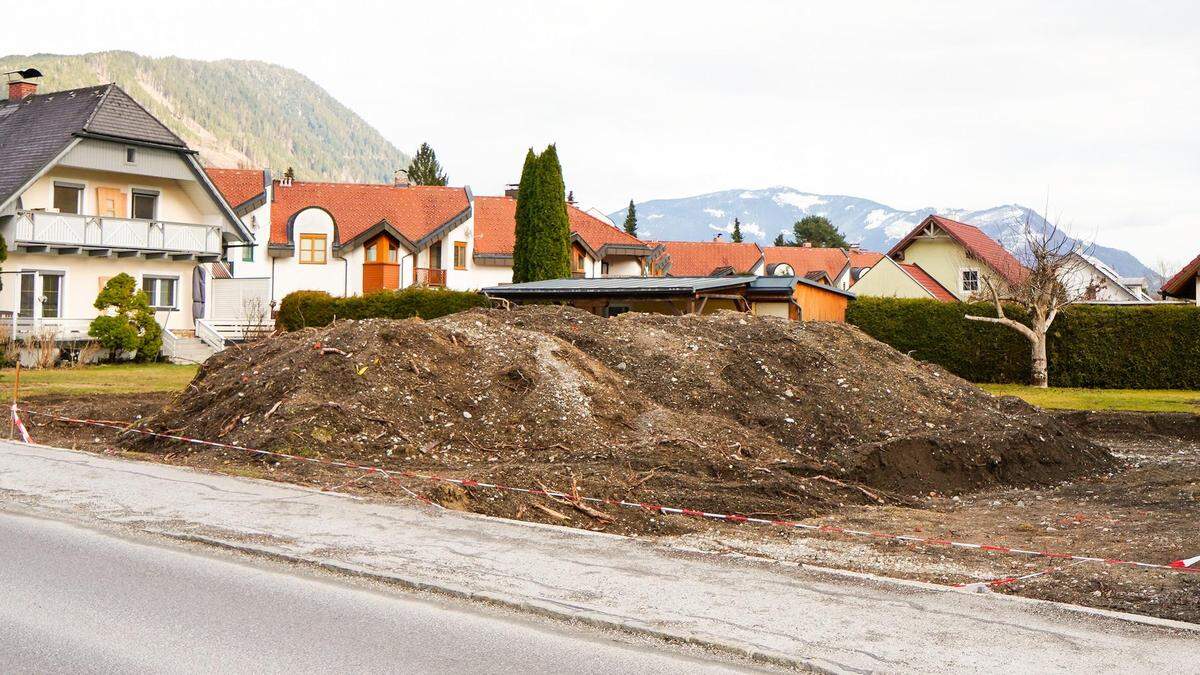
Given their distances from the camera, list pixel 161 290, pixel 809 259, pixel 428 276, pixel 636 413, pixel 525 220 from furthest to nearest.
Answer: pixel 809 259, pixel 428 276, pixel 525 220, pixel 161 290, pixel 636 413

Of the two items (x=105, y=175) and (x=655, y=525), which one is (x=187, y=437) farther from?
(x=105, y=175)

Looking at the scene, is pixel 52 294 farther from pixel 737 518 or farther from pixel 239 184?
pixel 737 518

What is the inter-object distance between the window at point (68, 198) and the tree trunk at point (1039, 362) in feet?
101

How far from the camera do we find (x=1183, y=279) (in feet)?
127

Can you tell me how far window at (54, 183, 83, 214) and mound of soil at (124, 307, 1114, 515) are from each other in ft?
74.1

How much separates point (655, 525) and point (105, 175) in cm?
3391

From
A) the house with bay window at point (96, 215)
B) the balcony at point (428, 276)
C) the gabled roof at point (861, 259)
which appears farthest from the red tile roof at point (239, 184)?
the gabled roof at point (861, 259)

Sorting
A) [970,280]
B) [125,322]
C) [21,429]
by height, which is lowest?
[21,429]

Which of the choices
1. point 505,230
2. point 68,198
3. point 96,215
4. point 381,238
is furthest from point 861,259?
point 68,198

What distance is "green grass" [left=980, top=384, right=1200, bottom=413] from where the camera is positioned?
26031mm

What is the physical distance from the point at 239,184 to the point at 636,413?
138ft

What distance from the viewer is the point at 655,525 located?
11148 millimetres

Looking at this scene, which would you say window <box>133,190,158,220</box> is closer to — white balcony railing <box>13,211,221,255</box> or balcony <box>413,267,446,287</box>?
white balcony railing <box>13,211,221,255</box>

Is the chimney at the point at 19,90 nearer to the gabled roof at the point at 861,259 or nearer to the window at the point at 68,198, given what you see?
the window at the point at 68,198
